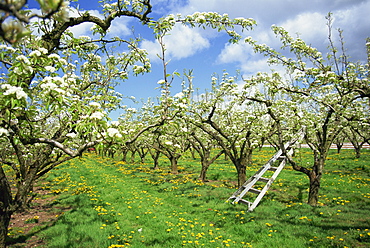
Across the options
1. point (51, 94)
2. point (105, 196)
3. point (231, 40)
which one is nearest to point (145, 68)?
point (231, 40)

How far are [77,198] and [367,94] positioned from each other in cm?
1359

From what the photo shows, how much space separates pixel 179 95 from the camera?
6.26 m

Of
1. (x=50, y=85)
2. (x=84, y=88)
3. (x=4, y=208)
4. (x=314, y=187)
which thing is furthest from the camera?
(x=314, y=187)

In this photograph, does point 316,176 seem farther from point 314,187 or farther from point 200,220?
point 200,220

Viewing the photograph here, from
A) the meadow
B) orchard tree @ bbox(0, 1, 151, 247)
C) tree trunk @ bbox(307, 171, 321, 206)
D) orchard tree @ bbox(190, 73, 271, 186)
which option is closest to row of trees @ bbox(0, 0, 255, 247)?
orchard tree @ bbox(0, 1, 151, 247)

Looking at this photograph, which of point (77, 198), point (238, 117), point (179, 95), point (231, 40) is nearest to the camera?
point (179, 95)

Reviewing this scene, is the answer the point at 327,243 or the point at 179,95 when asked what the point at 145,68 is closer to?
the point at 179,95

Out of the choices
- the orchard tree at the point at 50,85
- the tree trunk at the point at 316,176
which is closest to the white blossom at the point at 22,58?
the orchard tree at the point at 50,85

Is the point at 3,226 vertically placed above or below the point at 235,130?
below

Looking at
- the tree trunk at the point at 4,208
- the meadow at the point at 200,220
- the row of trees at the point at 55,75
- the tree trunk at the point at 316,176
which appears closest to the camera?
the row of trees at the point at 55,75

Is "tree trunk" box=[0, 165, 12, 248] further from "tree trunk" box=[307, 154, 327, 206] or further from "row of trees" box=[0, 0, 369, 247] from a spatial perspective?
"tree trunk" box=[307, 154, 327, 206]

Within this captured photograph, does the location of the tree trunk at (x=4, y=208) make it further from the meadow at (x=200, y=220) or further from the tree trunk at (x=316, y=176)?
the tree trunk at (x=316, y=176)

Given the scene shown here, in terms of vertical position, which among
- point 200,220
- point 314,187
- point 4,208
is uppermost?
point 4,208

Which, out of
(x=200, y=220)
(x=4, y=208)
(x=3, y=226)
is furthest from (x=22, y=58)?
(x=200, y=220)
